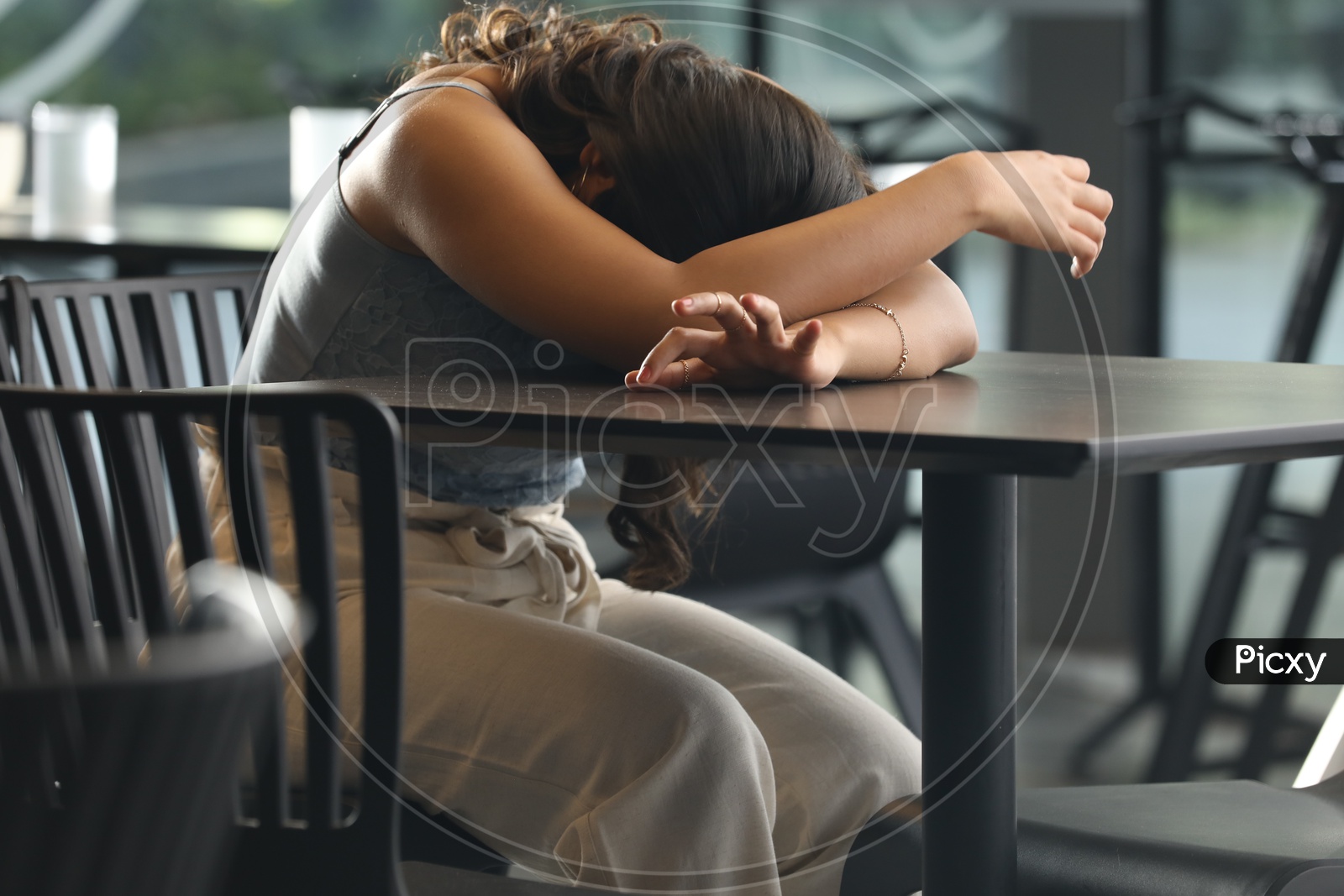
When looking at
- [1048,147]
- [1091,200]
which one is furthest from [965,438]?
[1048,147]

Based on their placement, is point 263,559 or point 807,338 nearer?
point 263,559

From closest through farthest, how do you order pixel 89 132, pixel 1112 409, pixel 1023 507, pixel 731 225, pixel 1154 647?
pixel 1112 409 → pixel 731 225 → pixel 89 132 → pixel 1154 647 → pixel 1023 507

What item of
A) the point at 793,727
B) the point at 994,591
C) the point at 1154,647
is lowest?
the point at 1154,647

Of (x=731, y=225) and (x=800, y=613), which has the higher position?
(x=731, y=225)

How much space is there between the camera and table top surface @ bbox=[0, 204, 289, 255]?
6.39 ft

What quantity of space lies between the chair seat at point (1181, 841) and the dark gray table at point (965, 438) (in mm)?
47

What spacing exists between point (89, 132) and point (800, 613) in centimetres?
160

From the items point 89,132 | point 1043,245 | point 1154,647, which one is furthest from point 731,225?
point 1154,647

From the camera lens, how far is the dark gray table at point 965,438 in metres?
0.62

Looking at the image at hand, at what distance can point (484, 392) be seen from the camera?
0.81 meters

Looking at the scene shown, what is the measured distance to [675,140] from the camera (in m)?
0.89

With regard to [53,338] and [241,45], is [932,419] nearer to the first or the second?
[53,338]

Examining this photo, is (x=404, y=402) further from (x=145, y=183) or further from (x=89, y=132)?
(x=145, y=183)

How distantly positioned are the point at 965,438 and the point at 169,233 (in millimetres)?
1850
